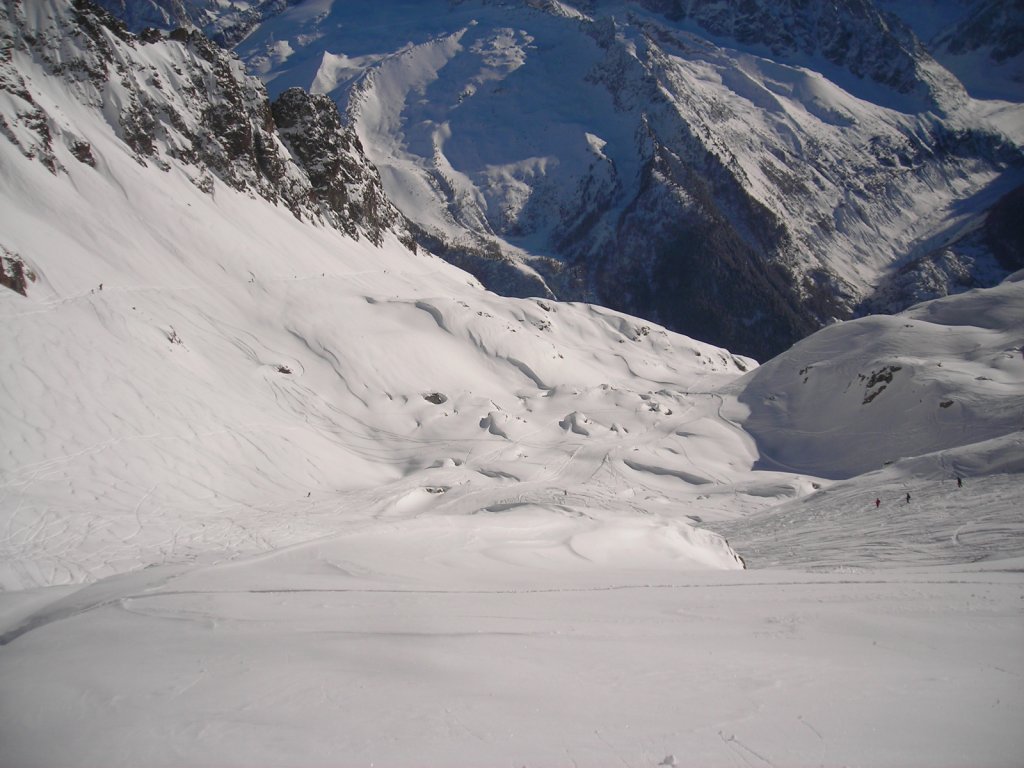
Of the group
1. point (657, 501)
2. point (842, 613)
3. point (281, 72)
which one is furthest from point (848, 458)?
point (281, 72)

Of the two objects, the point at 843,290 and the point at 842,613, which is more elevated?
the point at 842,613

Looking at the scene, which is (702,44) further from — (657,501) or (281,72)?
(657,501)

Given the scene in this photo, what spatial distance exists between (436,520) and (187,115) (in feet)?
137

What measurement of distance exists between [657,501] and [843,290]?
120 metres

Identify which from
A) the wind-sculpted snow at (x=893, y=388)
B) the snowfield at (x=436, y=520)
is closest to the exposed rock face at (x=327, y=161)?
the snowfield at (x=436, y=520)

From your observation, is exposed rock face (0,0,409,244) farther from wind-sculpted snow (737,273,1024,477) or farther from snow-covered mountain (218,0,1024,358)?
snow-covered mountain (218,0,1024,358)

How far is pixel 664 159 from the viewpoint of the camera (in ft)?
418

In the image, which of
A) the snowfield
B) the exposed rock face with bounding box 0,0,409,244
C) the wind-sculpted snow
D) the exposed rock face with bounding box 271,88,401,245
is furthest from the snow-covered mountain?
the snowfield

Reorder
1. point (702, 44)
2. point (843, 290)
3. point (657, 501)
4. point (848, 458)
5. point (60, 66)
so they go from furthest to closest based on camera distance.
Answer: point (702, 44), point (843, 290), point (60, 66), point (848, 458), point (657, 501)

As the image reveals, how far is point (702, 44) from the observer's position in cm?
17712

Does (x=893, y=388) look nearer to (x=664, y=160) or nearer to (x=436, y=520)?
(x=436, y=520)

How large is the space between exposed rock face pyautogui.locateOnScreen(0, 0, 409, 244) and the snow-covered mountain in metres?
56.1

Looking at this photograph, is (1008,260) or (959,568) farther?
(1008,260)

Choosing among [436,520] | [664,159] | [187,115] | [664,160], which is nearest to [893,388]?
[436,520]
